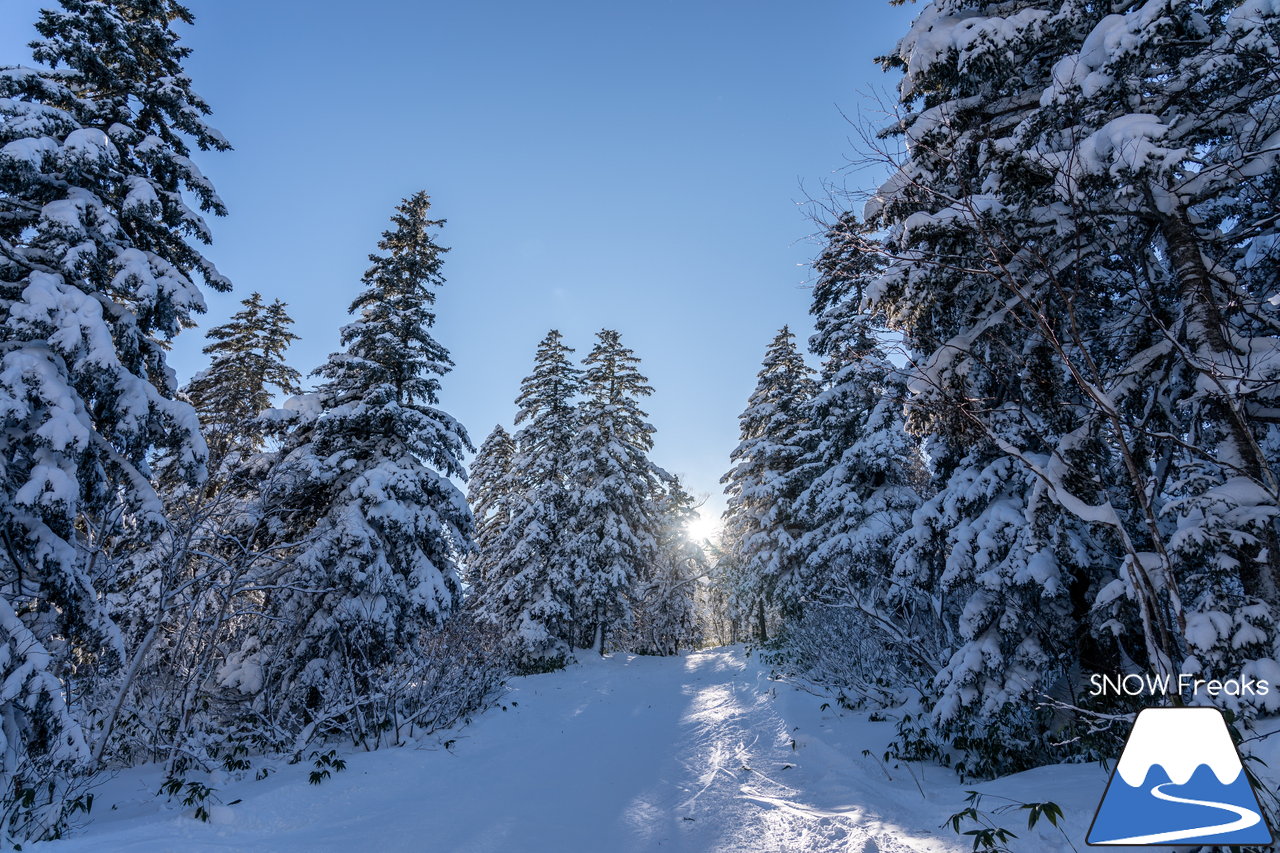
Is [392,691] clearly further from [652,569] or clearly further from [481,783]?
[652,569]

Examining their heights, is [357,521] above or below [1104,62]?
below

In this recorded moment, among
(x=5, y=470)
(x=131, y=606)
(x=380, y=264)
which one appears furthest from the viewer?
(x=380, y=264)

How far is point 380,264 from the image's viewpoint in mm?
14219

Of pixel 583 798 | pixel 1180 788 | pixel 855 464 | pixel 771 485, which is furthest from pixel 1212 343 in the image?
pixel 771 485

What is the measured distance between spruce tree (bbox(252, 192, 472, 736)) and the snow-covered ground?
2033 millimetres

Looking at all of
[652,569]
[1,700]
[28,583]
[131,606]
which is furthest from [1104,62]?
[652,569]

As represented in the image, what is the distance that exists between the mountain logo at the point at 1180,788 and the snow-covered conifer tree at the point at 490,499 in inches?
813

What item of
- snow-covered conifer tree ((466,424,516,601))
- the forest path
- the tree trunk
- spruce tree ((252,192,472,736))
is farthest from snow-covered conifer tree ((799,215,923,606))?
snow-covered conifer tree ((466,424,516,601))

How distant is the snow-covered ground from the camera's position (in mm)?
4984

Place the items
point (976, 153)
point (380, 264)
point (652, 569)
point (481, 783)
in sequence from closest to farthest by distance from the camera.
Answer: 1. point (976, 153)
2. point (481, 783)
3. point (380, 264)
4. point (652, 569)

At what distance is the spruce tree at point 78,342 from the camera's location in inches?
227

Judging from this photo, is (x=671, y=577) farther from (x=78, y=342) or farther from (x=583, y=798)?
(x=78, y=342)

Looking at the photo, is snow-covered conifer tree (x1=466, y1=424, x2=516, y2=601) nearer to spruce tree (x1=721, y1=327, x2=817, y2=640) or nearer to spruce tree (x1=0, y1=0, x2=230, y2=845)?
spruce tree (x1=721, y1=327, x2=817, y2=640)

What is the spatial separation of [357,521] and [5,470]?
206 inches
